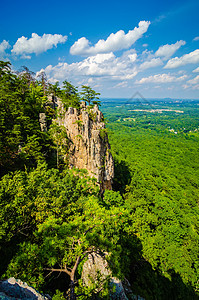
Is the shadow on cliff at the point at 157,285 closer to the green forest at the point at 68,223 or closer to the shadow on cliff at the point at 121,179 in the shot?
the green forest at the point at 68,223

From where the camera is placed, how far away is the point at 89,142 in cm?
2027

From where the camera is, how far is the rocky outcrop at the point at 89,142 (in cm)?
2005

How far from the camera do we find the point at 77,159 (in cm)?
2134

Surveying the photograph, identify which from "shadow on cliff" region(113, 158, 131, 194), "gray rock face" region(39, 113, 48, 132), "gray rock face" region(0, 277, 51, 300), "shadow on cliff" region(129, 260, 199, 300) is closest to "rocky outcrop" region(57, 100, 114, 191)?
"gray rock face" region(39, 113, 48, 132)

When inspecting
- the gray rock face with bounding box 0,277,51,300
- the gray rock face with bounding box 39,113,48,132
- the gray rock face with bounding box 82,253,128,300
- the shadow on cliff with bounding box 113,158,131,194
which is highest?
the gray rock face with bounding box 39,113,48,132

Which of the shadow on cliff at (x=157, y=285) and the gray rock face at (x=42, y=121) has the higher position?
the gray rock face at (x=42, y=121)

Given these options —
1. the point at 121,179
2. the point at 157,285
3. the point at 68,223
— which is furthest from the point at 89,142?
the point at 157,285

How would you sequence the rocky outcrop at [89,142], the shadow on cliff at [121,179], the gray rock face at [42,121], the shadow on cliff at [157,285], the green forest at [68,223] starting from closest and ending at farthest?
1. the green forest at [68,223]
2. the shadow on cliff at [157,285]
3. the rocky outcrop at [89,142]
4. the gray rock face at [42,121]
5. the shadow on cliff at [121,179]

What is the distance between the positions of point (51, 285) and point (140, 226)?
13047 millimetres

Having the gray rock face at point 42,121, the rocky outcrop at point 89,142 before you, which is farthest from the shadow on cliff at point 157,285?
the gray rock face at point 42,121

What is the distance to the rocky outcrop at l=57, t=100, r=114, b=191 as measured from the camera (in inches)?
789

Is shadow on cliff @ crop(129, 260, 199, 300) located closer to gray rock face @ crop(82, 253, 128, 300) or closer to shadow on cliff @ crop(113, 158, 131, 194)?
gray rock face @ crop(82, 253, 128, 300)

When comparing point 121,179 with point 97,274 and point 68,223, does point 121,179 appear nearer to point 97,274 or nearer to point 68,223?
point 68,223

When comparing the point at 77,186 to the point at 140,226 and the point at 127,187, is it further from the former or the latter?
the point at 127,187
